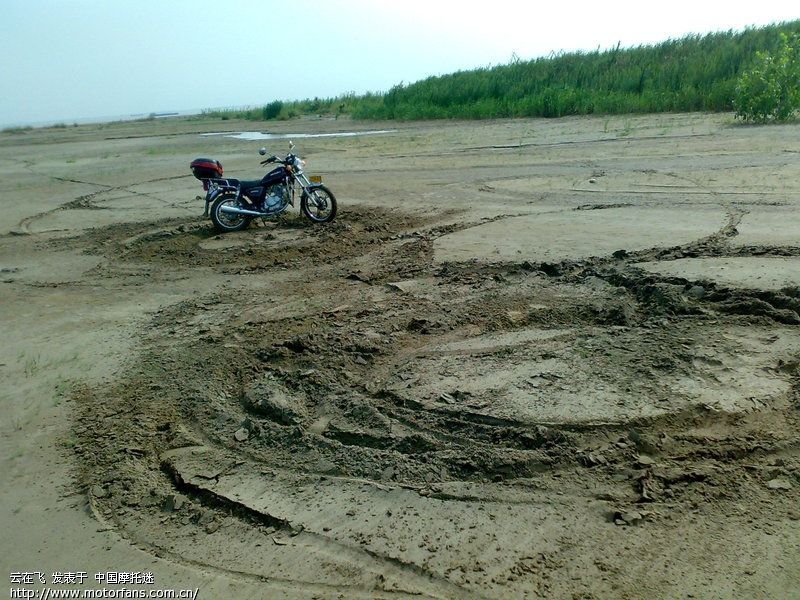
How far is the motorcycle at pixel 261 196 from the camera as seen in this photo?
8.08 metres

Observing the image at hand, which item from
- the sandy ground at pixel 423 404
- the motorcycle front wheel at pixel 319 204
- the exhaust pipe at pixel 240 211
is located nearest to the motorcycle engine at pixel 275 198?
the exhaust pipe at pixel 240 211

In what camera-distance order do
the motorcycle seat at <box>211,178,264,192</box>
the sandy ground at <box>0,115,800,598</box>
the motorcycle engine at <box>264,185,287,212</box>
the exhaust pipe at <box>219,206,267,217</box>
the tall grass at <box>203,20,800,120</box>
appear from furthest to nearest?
1. the tall grass at <box>203,20,800,120</box>
2. the motorcycle engine at <box>264,185,287,212</box>
3. the motorcycle seat at <box>211,178,264,192</box>
4. the exhaust pipe at <box>219,206,267,217</box>
5. the sandy ground at <box>0,115,800,598</box>

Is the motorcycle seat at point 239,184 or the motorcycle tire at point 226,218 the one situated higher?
the motorcycle seat at point 239,184

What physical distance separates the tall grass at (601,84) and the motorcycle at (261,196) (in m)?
13.1

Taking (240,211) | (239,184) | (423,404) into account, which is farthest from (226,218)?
(423,404)

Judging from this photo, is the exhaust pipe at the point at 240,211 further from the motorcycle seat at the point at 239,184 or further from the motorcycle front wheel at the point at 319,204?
the motorcycle front wheel at the point at 319,204

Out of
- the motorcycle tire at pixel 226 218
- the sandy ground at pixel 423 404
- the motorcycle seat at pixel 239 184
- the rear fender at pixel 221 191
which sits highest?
the motorcycle seat at pixel 239 184

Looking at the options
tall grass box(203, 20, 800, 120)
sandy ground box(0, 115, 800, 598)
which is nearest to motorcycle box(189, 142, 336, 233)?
sandy ground box(0, 115, 800, 598)

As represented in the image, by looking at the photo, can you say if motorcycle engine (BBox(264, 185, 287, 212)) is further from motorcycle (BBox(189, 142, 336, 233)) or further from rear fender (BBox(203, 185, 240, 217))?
rear fender (BBox(203, 185, 240, 217))

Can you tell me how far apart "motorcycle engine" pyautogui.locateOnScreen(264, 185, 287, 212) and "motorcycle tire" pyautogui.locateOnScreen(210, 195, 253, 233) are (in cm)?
31

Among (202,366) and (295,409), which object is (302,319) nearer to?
(202,366)

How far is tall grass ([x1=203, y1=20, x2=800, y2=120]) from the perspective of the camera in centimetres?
1862

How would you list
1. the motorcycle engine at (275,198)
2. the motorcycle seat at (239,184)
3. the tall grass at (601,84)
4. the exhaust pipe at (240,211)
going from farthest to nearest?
the tall grass at (601,84)
the motorcycle engine at (275,198)
the motorcycle seat at (239,184)
the exhaust pipe at (240,211)

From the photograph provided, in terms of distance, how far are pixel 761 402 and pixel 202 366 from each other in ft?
10.5
